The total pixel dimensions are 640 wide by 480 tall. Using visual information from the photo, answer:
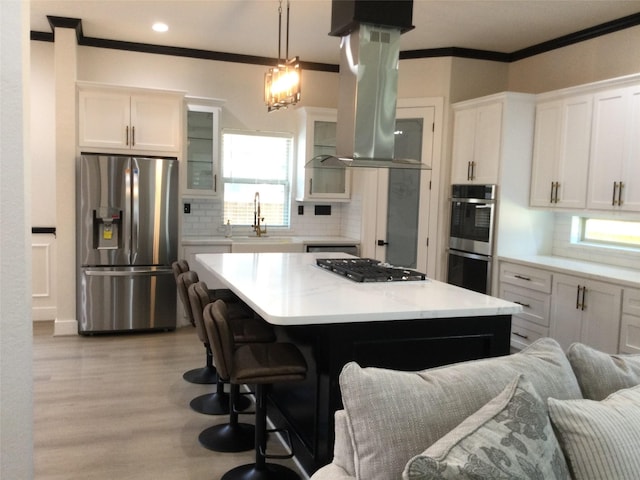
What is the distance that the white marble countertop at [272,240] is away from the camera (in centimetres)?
592

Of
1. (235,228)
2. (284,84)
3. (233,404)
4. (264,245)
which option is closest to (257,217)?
(235,228)

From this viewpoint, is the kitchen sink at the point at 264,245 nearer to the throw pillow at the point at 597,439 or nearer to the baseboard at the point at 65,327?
the baseboard at the point at 65,327

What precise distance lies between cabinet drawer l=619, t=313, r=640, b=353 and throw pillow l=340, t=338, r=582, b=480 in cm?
262

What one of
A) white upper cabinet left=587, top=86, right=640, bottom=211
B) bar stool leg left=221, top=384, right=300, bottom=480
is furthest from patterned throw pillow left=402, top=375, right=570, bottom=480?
white upper cabinet left=587, top=86, right=640, bottom=211

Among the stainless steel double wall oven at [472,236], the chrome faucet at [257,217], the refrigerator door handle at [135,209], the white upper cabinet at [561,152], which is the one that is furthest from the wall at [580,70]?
the refrigerator door handle at [135,209]

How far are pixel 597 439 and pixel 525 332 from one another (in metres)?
3.65

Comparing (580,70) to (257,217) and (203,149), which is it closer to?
(257,217)

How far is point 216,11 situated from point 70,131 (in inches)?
70.7

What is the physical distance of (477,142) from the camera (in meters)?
5.44

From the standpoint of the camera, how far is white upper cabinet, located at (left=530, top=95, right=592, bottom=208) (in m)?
4.61

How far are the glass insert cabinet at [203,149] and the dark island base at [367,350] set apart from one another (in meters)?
3.40

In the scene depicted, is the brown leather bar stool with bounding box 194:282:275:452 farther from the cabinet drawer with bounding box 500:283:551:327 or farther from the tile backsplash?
the tile backsplash

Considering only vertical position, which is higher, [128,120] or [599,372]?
[128,120]

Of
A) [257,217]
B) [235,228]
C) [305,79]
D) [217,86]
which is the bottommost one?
[235,228]
